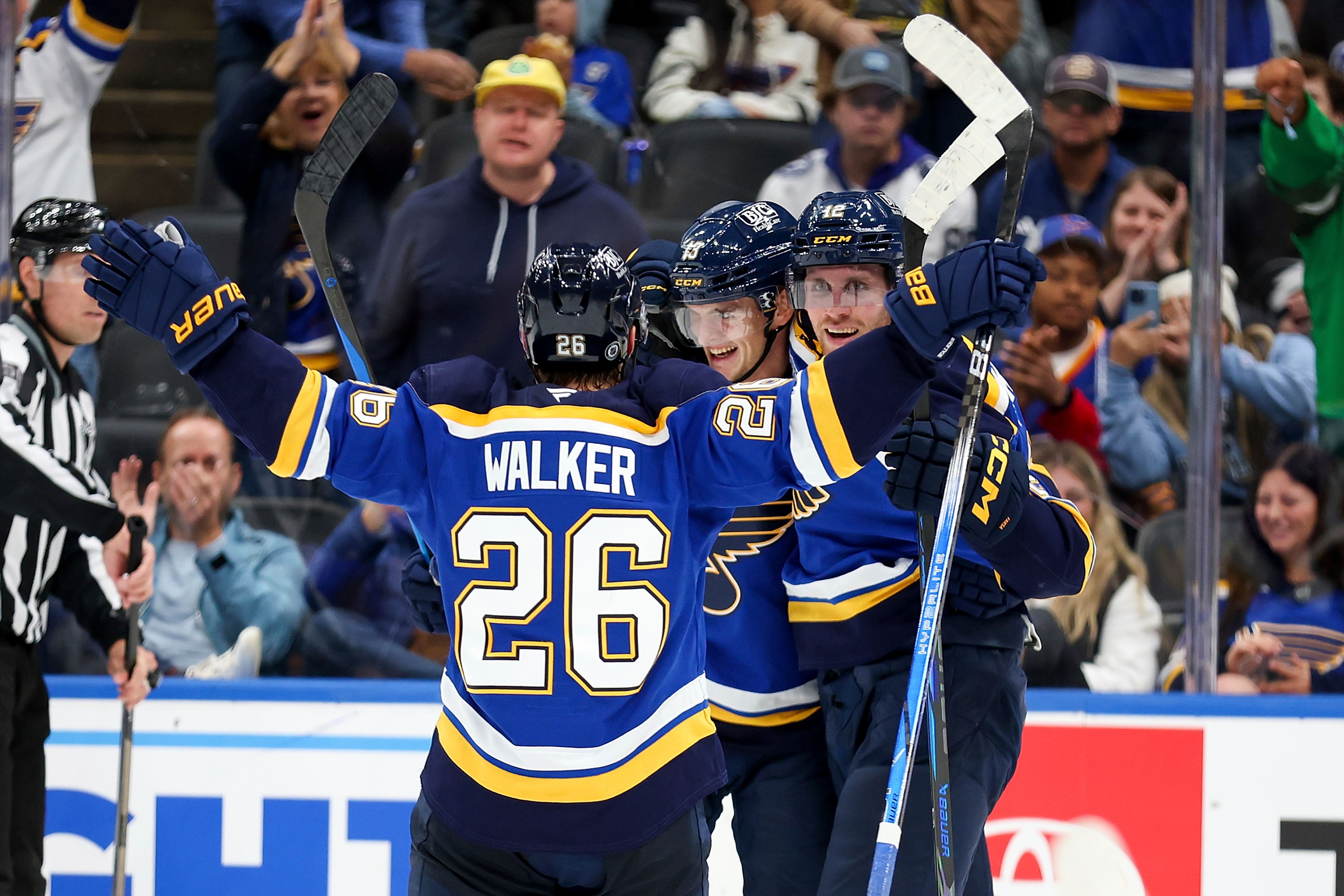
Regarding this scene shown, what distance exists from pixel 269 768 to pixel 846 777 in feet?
4.53

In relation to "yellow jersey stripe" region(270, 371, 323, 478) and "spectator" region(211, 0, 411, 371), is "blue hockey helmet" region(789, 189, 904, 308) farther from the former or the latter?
"spectator" region(211, 0, 411, 371)

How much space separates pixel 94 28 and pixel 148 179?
1.31 feet

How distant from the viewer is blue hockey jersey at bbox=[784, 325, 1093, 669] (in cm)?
205

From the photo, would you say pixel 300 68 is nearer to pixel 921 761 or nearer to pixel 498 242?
pixel 498 242

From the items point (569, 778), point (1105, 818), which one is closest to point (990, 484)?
point (569, 778)

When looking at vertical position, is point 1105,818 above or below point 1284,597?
below

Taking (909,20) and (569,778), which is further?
(909,20)

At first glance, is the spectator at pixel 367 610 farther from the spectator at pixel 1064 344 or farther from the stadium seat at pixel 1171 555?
the stadium seat at pixel 1171 555

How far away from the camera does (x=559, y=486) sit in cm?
167

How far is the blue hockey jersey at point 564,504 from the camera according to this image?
1654 millimetres

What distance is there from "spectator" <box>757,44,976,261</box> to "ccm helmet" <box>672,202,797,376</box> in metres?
1.14

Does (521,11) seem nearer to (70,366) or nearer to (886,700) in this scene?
(70,366)

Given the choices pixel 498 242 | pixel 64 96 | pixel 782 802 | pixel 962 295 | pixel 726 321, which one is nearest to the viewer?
pixel 962 295

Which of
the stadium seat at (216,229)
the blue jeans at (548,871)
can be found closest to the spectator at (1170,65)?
the stadium seat at (216,229)
